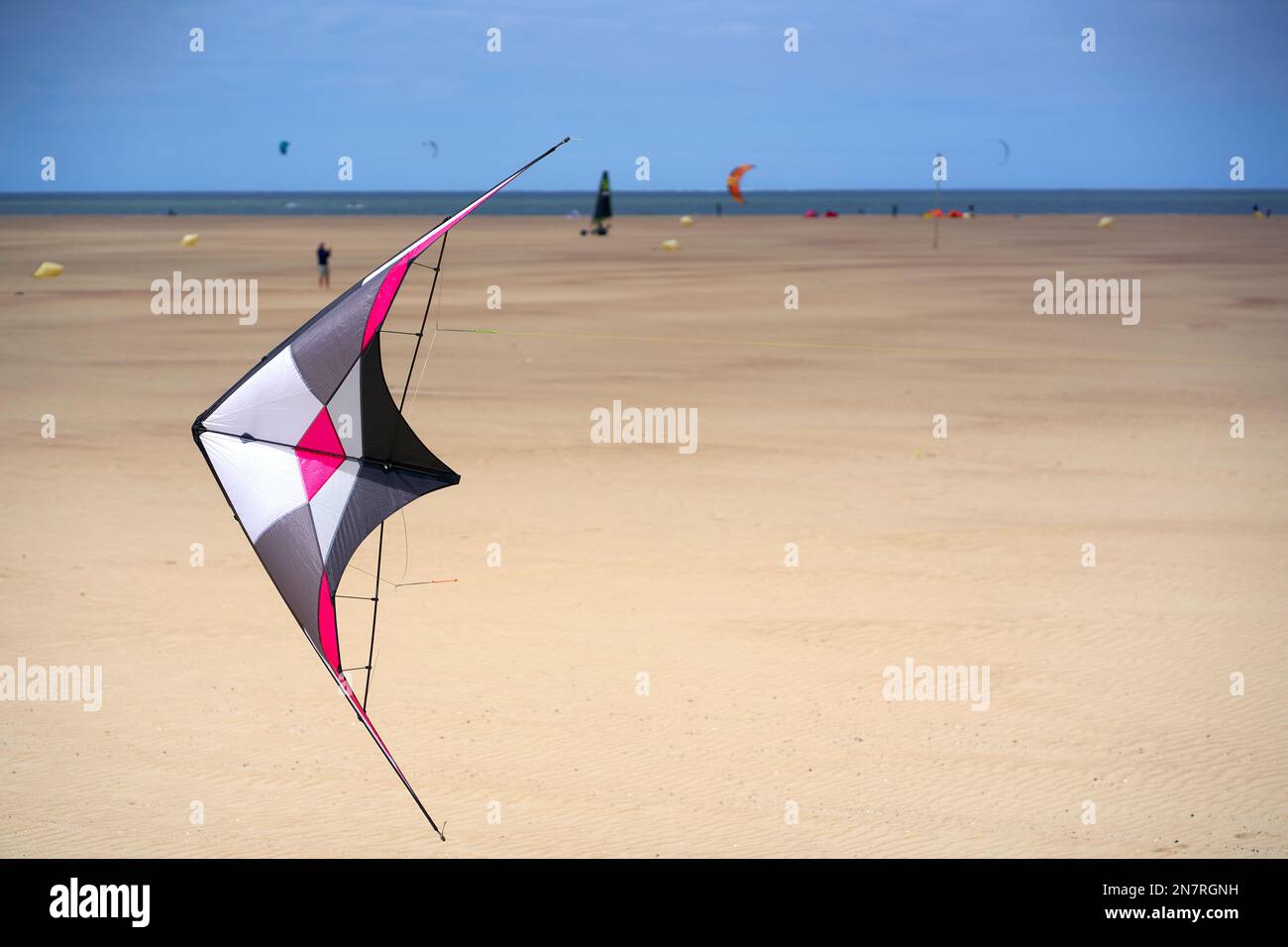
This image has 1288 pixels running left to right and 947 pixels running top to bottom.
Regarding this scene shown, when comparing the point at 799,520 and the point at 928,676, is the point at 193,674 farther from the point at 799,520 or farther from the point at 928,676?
the point at 799,520

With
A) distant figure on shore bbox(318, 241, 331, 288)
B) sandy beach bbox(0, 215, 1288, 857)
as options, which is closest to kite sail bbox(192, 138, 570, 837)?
sandy beach bbox(0, 215, 1288, 857)

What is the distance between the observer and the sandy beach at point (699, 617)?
8.64 m

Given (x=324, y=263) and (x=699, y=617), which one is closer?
(x=699, y=617)

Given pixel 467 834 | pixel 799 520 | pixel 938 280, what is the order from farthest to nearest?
pixel 938 280, pixel 799 520, pixel 467 834

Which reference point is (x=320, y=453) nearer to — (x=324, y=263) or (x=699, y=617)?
(x=699, y=617)

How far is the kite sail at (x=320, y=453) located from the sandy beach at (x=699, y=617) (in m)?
1.81

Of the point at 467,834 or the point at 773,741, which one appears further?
the point at 773,741

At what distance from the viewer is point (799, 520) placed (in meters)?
15.5

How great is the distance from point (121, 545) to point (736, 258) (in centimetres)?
4591

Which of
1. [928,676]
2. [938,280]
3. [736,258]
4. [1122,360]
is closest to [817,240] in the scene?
[736,258]

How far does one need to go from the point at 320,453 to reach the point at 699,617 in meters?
5.44

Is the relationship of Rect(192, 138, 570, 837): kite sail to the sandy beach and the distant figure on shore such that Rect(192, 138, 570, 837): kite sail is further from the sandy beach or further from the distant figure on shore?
the distant figure on shore

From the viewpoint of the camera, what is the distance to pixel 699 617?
40.6 ft

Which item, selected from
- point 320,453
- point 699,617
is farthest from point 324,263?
point 320,453
